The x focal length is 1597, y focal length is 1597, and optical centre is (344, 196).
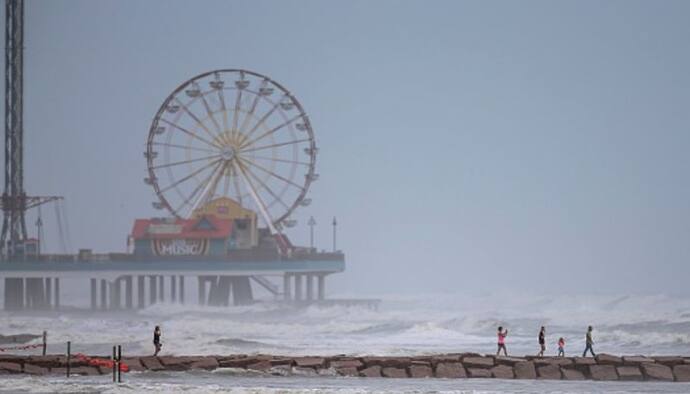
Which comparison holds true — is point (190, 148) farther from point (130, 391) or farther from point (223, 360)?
point (130, 391)

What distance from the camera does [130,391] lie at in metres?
27.2

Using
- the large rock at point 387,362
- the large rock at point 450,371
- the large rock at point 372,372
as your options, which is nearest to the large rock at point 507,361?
the large rock at point 450,371

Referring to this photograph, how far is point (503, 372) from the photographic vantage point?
3186 cm

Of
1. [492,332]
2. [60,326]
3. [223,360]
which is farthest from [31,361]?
[60,326]

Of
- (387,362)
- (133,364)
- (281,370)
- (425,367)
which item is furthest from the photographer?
(133,364)

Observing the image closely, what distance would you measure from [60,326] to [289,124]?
82.1 ft

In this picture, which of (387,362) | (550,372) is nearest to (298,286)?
(387,362)

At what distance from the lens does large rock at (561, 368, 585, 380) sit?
31656 mm

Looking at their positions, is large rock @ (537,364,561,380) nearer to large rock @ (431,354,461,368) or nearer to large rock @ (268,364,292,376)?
large rock @ (431,354,461,368)

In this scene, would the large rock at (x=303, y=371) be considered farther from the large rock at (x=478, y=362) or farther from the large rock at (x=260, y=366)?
the large rock at (x=478, y=362)

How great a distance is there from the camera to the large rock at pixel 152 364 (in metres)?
32.9

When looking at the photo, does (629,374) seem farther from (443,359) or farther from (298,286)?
(298,286)

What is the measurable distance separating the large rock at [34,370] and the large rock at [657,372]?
39.2 ft

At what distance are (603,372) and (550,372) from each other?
3.46ft
